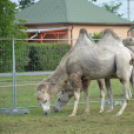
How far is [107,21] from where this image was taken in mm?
34469

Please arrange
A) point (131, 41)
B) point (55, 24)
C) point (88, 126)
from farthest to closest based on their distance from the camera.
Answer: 1. point (55, 24)
2. point (131, 41)
3. point (88, 126)

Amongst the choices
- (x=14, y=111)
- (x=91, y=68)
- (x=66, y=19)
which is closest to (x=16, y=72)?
(x=14, y=111)

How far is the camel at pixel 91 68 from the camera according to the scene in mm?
9188

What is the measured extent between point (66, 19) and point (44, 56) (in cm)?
2100

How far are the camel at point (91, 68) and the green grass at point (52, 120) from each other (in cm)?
50

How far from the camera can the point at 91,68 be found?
9.36m

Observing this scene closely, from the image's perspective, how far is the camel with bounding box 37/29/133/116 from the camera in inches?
362

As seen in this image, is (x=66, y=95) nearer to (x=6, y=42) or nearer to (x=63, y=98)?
(x=63, y=98)

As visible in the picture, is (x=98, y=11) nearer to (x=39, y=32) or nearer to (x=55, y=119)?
(x=39, y=32)

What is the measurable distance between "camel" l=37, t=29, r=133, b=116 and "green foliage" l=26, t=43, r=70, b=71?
1.24 meters

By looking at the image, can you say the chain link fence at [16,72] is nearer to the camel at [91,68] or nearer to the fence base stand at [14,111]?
the fence base stand at [14,111]

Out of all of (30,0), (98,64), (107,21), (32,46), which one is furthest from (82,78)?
(30,0)

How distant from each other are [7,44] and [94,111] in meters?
3.27

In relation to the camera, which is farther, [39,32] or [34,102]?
[39,32]
